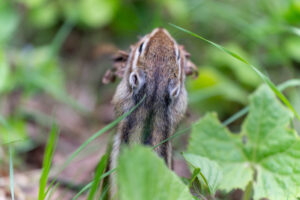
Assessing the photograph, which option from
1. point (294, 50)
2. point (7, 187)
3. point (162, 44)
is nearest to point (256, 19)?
point (294, 50)

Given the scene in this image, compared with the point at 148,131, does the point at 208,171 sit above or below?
below

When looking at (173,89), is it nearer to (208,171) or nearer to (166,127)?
(166,127)

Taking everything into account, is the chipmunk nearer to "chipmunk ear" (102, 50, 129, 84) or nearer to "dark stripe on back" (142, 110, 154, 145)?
"dark stripe on back" (142, 110, 154, 145)

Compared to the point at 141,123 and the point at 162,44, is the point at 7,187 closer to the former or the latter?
the point at 141,123

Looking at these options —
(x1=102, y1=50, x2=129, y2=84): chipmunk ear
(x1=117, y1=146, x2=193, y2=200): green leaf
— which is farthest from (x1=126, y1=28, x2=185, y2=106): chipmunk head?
(x1=117, y1=146, x2=193, y2=200): green leaf

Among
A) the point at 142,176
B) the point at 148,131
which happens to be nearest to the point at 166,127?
the point at 148,131

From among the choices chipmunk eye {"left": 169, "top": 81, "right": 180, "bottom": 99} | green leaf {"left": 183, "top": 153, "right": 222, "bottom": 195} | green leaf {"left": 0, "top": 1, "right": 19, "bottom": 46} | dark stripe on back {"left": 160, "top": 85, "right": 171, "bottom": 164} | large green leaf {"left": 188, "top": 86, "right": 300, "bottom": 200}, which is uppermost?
green leaf {"left": 0, "top": 1, "right": 19, "bottom": 46}
